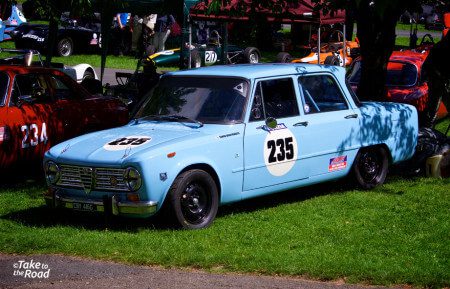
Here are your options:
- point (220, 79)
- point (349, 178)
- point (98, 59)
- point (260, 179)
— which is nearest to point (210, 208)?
point (260, 179)

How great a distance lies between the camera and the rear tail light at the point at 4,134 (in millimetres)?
10406

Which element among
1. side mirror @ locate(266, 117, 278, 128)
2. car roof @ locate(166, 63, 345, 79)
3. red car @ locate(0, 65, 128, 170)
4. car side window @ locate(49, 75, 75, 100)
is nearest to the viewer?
side mirror @ locate(266, 117, 278, 128)

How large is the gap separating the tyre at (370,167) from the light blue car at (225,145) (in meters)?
0.01

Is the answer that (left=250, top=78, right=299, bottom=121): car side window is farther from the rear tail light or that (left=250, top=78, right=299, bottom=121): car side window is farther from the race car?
the race car

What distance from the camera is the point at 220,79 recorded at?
9297 mm

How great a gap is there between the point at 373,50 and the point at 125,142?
5566 millimetres

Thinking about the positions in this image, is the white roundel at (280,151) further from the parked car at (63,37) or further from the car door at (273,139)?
the parked car at (63,37)

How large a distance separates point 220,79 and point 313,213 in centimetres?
175

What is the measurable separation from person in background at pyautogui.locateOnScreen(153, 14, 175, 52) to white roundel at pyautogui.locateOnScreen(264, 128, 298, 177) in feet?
70.2

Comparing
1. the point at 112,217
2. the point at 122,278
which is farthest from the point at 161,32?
the point at 122,278

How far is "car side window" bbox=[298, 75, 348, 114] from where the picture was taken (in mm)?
9789

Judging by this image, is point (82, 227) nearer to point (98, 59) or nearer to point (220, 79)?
point (220, 79)

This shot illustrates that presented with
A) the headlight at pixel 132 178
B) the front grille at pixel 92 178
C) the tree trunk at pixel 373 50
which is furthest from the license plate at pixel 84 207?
the tree trunk at pixel 373 50

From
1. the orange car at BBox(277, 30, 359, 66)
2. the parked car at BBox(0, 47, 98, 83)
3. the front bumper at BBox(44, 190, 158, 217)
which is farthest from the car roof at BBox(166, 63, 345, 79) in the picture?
the orange car at BBox(277, 30, 359, 66)
